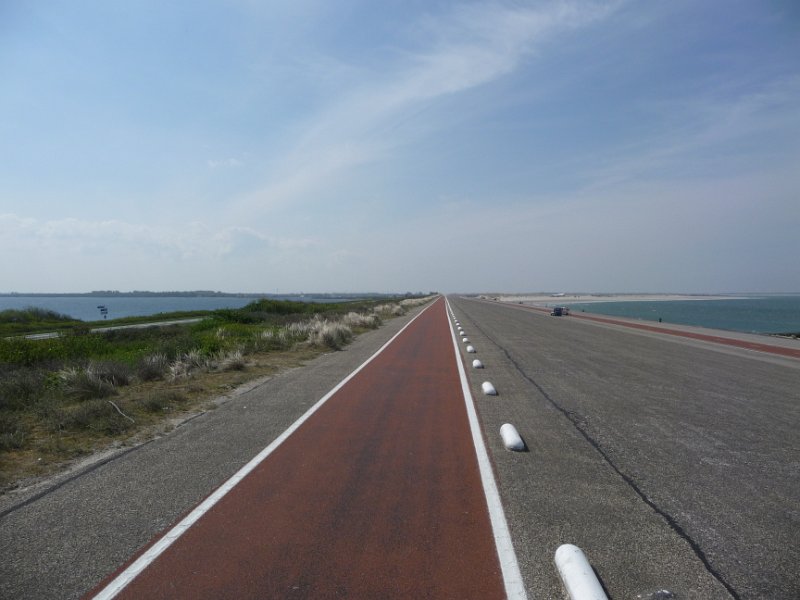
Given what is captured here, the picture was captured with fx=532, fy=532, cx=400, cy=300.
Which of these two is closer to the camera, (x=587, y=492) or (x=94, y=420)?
(x=587, y=492)

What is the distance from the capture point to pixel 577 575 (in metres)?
3.60

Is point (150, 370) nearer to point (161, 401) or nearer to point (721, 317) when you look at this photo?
point (161, 401)

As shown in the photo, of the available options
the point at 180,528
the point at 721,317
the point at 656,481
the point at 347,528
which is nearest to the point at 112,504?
the point at 180,528

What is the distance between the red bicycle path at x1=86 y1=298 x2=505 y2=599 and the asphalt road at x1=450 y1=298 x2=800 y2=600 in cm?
47

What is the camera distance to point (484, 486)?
5723 mm

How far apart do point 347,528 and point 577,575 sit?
1.94m

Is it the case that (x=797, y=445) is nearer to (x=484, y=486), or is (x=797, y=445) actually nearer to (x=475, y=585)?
(x=484, y=486)

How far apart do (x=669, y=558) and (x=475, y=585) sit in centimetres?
164

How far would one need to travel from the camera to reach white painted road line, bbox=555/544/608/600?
3.42m

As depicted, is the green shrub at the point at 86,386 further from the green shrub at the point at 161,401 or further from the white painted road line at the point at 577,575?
the white painted road line at the point at 577,575

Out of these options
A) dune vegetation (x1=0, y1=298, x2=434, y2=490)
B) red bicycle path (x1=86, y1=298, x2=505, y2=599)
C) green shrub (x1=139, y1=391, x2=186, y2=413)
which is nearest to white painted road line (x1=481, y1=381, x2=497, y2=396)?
red bicycle path (x1=86, y1=298, x2=505, y2=599)

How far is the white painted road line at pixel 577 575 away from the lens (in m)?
3.42

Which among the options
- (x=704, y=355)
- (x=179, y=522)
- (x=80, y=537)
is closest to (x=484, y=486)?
(x=179, y=522)

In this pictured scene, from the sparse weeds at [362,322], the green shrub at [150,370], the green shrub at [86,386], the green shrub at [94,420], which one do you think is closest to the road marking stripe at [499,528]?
the green shrub at [94,420]
